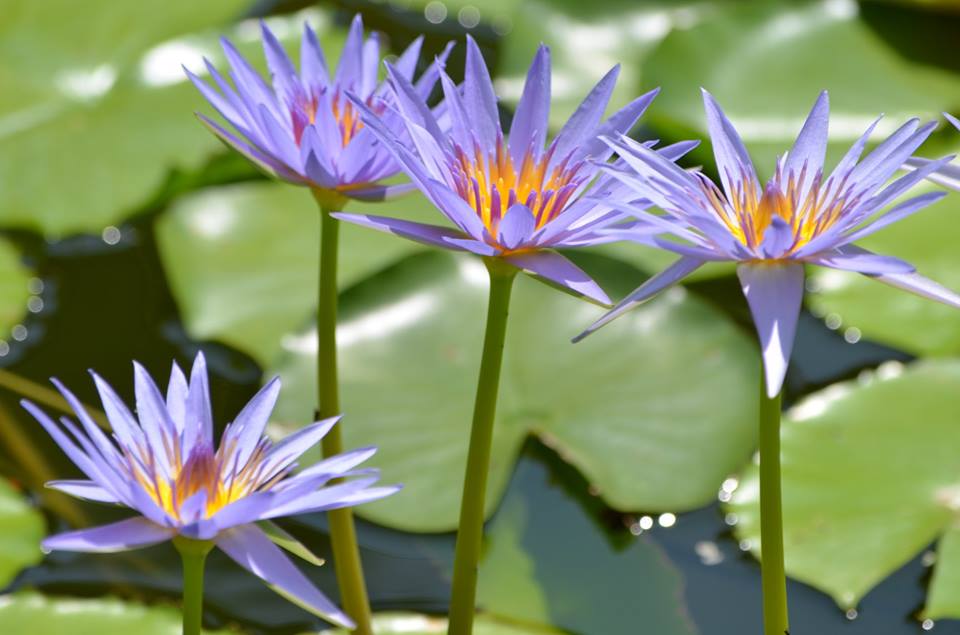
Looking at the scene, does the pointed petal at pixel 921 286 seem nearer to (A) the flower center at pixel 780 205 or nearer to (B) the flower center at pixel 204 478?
(A) the flower center at pixel 780 205

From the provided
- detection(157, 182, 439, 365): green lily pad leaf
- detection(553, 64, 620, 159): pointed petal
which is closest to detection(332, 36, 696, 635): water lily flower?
detection(553, 64, 620, 159): pointed petal

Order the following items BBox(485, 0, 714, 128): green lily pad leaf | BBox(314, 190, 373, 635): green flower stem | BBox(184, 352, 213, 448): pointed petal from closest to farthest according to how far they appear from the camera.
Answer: BBox(184, 352, 213, 448): pointed petal, BBox(314, 190, 373, 635): green flower stem, BBox(485, 0, 714, 128): green lily pad leaf

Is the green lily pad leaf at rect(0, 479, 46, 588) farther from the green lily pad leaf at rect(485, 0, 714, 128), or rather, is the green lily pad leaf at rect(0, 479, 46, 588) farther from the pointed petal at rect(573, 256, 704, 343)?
the green lily pad leaf at rect(485, 0, 714, 128)

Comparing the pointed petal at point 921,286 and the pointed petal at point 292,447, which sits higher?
the pointed petal at point 921,286

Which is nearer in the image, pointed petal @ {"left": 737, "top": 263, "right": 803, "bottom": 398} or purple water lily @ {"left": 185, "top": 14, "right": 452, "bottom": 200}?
pointed petal @ {"left": 737, "top": 263, "right": 803, "bottom": 398}

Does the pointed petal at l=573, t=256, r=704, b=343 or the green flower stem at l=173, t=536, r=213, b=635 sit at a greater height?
the pointed petal at l=573, t=256, r=704, b=343

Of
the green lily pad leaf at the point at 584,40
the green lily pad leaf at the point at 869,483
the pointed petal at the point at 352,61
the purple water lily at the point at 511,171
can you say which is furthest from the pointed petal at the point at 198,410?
the green lily pad leaf at the point at 584,40

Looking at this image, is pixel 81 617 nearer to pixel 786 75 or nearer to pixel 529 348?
pixel 529 348
